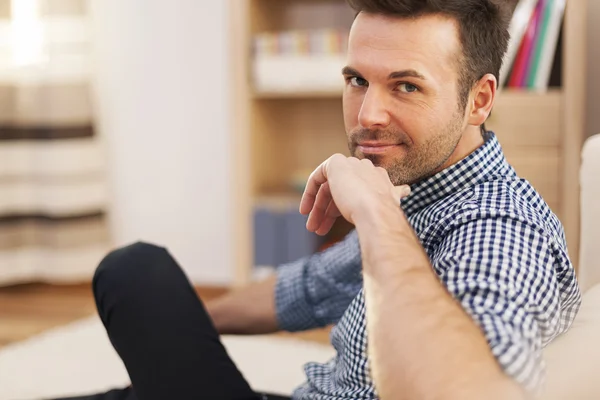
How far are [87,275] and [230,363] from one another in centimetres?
223

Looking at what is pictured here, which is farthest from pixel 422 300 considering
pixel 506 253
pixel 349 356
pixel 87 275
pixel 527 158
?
pixel 87 275

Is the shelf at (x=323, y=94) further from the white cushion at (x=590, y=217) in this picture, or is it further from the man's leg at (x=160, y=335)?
the man's leg at (x=160, y=335)

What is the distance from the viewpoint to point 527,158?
2.45m

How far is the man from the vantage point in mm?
687

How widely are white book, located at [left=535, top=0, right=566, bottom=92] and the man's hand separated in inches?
66.6

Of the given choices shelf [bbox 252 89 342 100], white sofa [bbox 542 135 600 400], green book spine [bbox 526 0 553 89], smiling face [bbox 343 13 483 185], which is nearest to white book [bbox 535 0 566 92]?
green book spine [bbox 526 0 553 89]

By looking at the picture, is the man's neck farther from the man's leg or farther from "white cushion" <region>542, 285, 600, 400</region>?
the man's leg

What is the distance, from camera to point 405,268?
73 centimetres

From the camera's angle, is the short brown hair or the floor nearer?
the short brown hair

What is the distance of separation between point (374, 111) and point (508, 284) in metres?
0.31

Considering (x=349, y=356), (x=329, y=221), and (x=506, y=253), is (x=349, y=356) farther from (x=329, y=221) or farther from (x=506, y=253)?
(x=506, y=253)

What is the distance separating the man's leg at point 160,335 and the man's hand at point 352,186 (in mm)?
321

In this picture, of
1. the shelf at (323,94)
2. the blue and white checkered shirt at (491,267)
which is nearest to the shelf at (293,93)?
the shelf at (323,94)

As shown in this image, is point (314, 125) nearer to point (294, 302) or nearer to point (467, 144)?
point (294, 302)
